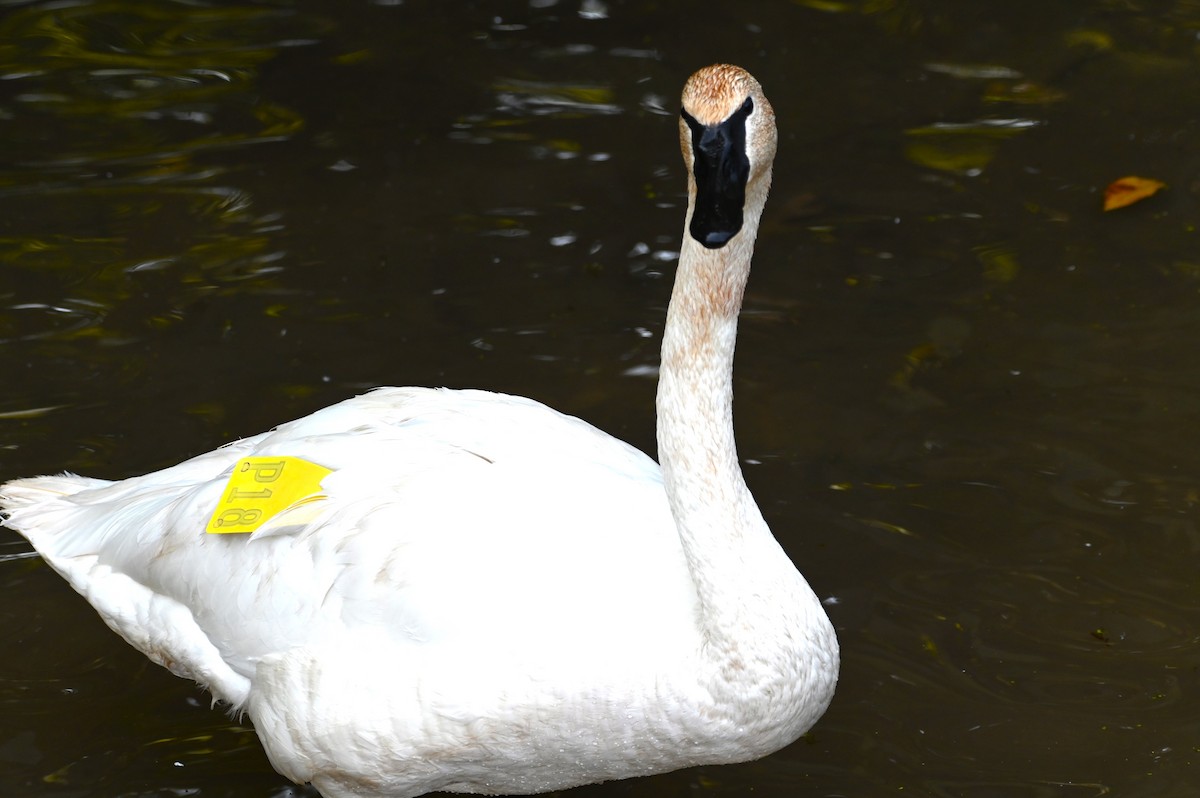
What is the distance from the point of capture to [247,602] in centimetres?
372

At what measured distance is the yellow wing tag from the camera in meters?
3.71

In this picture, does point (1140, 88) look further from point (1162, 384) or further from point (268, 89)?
point (268, 89)

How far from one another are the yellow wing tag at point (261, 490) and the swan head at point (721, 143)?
1418mm

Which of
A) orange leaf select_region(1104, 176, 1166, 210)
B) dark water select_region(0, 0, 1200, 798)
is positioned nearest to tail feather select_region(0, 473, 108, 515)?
dark water select_region(0, 0, 1200, 798)

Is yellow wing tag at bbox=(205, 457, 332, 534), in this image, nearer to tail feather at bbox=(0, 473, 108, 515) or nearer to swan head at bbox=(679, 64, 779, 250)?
tail feather at bbox=(0, 473, 108, 515)

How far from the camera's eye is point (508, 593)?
134 inches

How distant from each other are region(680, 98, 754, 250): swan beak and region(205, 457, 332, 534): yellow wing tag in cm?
144

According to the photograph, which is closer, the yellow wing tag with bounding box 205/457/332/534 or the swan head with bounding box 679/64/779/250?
the swan head with bounding box 679/64/779/250

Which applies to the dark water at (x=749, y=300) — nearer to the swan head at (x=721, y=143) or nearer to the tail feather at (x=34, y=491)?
the tail feather at (x=34, y=491)

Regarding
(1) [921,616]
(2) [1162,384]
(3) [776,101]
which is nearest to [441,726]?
(1) [921,616]

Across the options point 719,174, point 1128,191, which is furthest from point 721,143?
point 1128,191

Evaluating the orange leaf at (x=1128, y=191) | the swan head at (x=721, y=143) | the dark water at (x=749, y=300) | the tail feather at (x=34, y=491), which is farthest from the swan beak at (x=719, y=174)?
the orange leaf at (x=1128, y=191)

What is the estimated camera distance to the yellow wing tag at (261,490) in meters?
3.71

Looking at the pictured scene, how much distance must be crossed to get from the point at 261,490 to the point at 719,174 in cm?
163
